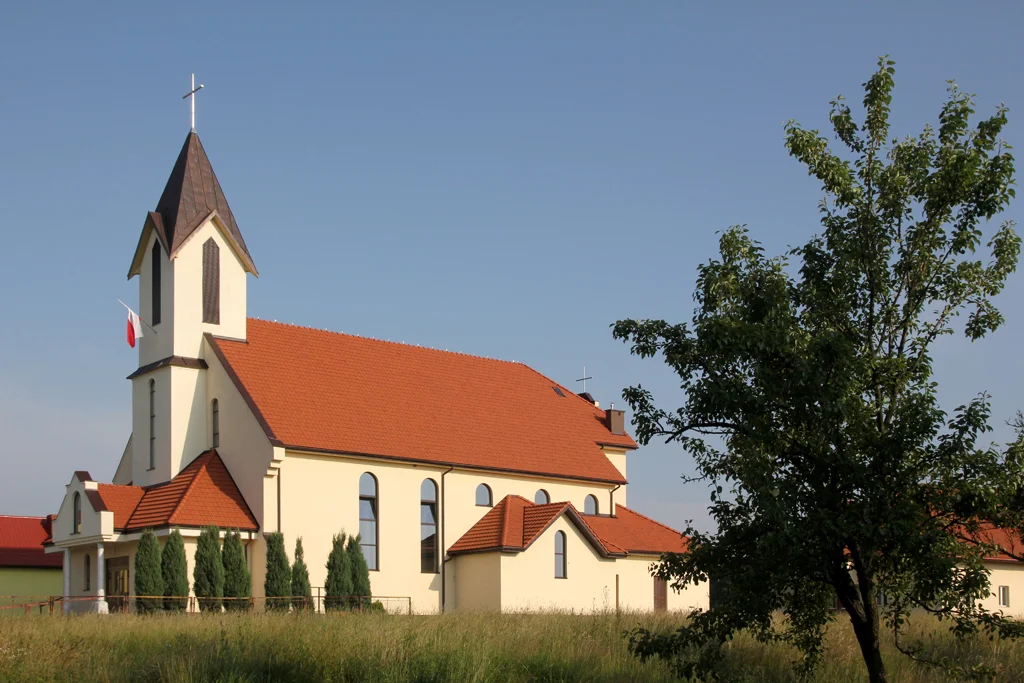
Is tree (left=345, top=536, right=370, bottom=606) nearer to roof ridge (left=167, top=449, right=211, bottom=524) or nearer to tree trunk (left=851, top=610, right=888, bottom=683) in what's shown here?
roof ridge (left=167, top=449, right=211, bottom=524)

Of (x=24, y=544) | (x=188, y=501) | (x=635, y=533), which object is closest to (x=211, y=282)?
(x=188, y=501)

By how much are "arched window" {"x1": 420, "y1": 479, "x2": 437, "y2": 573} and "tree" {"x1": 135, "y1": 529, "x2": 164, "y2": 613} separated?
9.43 m

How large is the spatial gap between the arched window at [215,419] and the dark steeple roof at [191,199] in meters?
5.30

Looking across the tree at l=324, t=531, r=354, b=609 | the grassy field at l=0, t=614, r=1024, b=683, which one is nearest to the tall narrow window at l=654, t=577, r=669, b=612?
the tree at l=324, t=531, r=354, b=609

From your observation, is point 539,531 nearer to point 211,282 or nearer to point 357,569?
point 357,569

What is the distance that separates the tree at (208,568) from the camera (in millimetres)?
34125

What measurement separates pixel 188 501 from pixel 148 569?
2587 millimetres

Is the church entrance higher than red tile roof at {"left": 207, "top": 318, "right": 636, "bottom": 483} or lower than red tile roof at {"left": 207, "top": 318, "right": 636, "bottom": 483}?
lower

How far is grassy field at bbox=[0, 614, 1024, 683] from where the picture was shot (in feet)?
61.6

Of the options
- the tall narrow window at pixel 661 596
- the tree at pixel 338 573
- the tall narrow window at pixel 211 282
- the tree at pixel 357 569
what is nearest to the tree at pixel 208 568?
the tree at pixel 338 573

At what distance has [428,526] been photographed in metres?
40.3

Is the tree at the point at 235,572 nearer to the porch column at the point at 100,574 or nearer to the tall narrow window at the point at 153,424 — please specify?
the porch column at the point at 100,574

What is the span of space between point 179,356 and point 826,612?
27.4 m

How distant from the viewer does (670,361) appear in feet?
52.1
